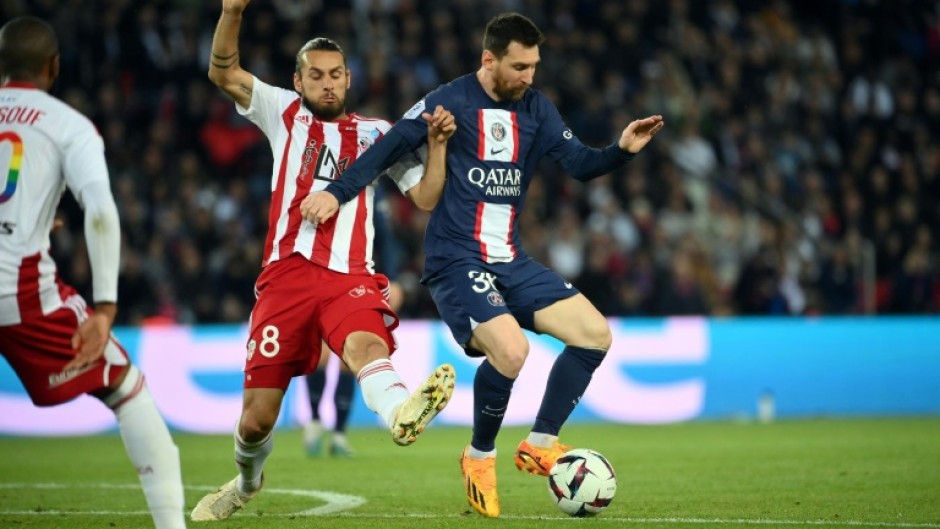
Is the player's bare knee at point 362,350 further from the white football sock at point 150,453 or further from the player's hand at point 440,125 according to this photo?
the white football sock at point 150,453

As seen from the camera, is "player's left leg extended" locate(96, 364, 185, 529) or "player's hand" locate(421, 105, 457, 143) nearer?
"player's left leg extended" locate(96, 364, 185, 529)

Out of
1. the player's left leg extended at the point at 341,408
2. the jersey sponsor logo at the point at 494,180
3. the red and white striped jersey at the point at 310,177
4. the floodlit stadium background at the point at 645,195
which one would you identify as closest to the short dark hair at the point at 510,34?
the jersey sponsor logo at the point at 494,180

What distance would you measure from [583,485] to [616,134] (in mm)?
11558

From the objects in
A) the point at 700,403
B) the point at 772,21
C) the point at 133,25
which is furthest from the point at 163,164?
the point at 772,21

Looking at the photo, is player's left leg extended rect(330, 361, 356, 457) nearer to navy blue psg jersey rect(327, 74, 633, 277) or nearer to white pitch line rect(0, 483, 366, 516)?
white pitch line rect(0, 483, 366, 516)

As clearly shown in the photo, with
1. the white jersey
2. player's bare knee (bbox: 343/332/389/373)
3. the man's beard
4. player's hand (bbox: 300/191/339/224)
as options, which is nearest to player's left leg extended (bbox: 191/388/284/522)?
player's bare knee (bbox: 343/332/389/373)

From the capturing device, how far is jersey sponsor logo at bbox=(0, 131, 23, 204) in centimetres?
469

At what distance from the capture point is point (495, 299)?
6.70m

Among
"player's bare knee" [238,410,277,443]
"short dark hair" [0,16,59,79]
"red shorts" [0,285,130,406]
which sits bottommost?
"player's bare knee" [238,410,277,443]

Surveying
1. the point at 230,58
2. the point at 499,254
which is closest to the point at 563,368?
the point at 499,254

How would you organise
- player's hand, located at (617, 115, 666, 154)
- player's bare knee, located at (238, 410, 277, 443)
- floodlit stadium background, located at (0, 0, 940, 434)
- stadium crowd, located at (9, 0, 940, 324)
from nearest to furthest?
player's bare knee, located at (238, 410, 277, 443)
player's hand, located at (617, 115, 666, 154)
floodlit stadium background, located at (0, 0, 940, 434)
stadium crowd, located at (9, 0, 940, 324)

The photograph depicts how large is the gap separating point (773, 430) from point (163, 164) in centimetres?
775

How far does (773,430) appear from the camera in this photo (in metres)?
12.8

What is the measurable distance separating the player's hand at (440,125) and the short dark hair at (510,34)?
0.45m
